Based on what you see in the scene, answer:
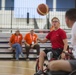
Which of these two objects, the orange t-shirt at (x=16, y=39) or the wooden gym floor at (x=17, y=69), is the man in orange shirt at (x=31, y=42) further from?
the wooden gym floor at (x=17, y=69)

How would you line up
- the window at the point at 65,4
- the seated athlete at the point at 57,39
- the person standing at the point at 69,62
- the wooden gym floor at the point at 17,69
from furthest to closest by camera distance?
the window at the point at 65,4
the wooden gym floor at the point at 17,69
the seated athlete at the point at 57,39
the person standing at the point at 69,62

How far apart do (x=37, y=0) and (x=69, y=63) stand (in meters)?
13.7

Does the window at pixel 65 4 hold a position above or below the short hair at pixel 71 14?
above

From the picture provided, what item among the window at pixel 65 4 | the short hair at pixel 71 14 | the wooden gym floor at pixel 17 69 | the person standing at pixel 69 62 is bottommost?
the wooden gym floor at pixel 17 69

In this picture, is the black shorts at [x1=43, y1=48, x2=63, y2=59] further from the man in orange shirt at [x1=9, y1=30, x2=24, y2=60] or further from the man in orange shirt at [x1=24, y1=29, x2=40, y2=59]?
the man in orange shirt at [x1=9, y1=30, x2=24, y2=60]

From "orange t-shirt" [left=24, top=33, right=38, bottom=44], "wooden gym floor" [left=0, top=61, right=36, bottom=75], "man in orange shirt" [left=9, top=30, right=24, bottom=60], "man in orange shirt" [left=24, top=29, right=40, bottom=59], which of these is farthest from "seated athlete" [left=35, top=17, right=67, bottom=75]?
"orange t-shirt" [left=24, top=33, right=38, bottom=44]

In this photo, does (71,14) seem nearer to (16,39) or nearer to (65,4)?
(16,39)

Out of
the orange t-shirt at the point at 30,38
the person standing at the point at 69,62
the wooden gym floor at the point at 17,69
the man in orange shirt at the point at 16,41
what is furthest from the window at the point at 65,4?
the person standing at the point at 69,62

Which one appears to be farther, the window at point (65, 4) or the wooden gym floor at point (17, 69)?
the window at point (65, 4)

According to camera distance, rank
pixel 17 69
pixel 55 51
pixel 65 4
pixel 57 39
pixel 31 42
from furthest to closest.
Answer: pixel 65 4 → pixel 31 42 → pixel 17 69 → pixel 57 39 → pixel 55 51

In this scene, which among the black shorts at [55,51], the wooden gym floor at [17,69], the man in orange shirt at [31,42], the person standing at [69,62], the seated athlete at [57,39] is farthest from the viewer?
the man in orange shirt at [31,42]

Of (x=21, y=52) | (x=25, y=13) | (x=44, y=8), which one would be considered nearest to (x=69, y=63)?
(x=44, y=8)

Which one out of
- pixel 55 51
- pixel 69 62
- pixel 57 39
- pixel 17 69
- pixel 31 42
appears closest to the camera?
pixel 69 62

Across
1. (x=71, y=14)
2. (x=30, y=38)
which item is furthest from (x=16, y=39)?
(x=71, y=14)
